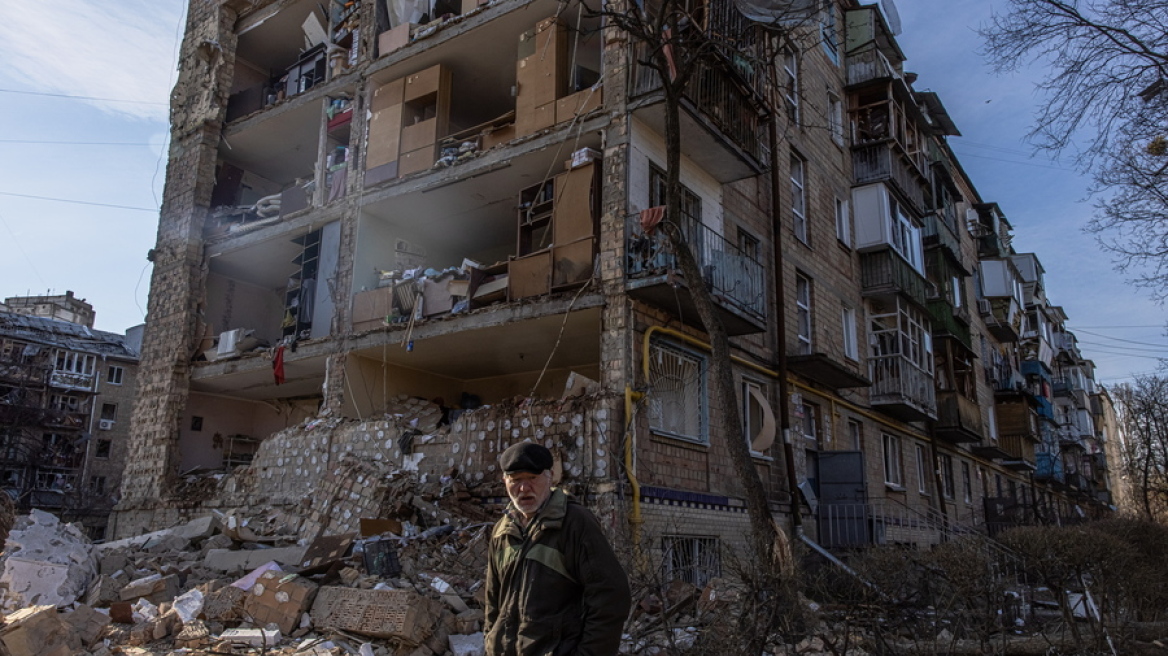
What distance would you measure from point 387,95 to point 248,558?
10205 mm

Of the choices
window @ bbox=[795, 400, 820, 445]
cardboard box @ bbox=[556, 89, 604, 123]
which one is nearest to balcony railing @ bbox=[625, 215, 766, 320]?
cardboard box @ bbox=[556, 89, 604, 123]

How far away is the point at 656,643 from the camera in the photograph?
686 centimetres

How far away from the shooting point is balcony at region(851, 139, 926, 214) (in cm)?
2108

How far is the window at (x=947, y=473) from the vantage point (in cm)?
2392

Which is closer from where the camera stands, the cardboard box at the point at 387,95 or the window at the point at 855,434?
the cardboard box at the point at 387,95

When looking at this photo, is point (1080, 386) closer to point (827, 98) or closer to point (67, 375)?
point (827, 98)

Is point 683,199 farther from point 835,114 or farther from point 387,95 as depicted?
point 835,114

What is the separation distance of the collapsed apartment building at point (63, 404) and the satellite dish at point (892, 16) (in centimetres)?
3842

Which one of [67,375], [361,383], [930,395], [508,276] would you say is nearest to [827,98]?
[930,395]

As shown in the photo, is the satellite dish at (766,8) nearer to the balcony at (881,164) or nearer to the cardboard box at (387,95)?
the cardboard box at (387,95)

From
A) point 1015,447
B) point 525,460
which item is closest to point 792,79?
point 525,460

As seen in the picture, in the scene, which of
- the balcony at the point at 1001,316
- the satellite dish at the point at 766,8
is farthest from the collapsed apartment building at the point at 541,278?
the balcony at the point at 1001,316

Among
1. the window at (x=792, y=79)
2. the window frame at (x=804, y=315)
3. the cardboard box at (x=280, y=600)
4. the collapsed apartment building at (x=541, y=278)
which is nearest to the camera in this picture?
the cardboard box at (x=280, y=600)

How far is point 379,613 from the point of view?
772 centimetres
